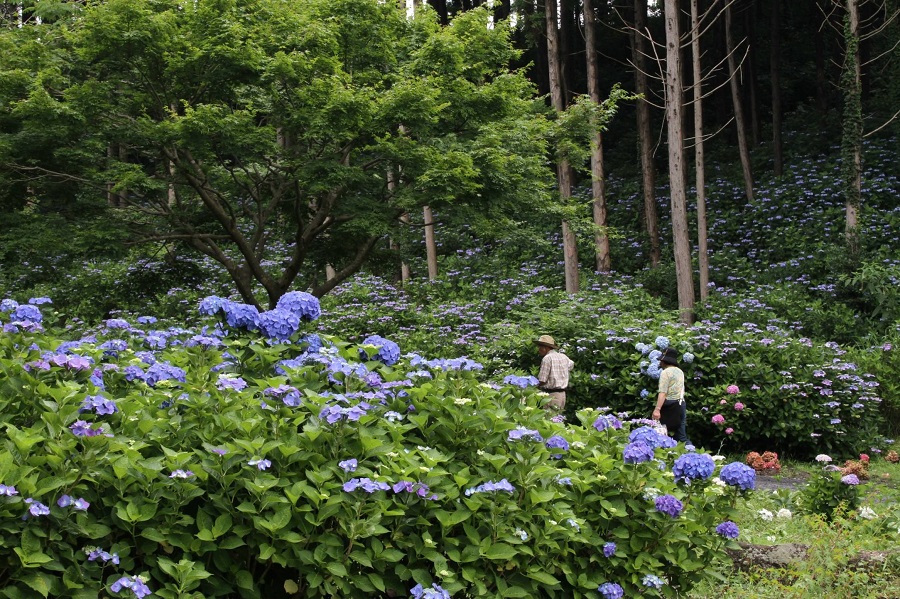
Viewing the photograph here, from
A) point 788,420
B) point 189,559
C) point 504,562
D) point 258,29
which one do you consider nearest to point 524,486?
point 504,562

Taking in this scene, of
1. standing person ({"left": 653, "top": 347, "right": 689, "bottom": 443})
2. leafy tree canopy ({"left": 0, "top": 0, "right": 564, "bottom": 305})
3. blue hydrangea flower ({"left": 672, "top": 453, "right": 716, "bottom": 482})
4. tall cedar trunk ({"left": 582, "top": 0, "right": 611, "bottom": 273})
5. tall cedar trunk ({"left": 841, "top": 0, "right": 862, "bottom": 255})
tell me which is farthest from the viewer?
tall cedar trunk ({"left": 582, "top": 0, "right": 611, "bottom": 273})

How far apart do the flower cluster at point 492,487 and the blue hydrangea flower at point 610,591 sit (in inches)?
22.1

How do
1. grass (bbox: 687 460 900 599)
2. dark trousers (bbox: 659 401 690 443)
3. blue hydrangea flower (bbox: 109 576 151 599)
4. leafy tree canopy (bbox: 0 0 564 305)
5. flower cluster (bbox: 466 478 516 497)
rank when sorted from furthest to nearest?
1. leafy tree canopy (bbox: 0 0 564 305)
2. dark trousers (bbox: 659 401 690 443)
3. grass (bbox: 687 460 900 599)
4. flower cluster (bbox: 466 478 516 497)
5. blue hydrangea flower (bbox: 109 576 151 599)

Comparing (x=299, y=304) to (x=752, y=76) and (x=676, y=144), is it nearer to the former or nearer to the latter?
(x=676, y=144)

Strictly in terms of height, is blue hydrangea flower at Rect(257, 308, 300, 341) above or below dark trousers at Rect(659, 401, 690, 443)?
above

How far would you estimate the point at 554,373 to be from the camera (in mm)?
7828

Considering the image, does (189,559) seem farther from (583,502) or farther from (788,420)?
(788,420)

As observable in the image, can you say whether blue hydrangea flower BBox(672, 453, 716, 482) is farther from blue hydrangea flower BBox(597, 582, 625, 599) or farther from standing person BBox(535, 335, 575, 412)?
standing person BBox(535, 335, 575, 412)

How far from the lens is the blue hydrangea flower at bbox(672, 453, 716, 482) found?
3529mm

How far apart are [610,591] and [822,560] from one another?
1736mm

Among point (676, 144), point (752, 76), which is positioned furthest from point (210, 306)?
point (752, 76)

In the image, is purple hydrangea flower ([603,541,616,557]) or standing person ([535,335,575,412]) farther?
standing person ([535,335,575,412])

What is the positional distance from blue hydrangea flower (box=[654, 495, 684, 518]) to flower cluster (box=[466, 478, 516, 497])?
0.64m

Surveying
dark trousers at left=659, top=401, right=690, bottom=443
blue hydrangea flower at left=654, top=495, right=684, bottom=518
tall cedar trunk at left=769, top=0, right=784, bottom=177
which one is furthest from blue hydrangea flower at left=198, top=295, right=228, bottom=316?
tall cedar trunk at left=769, top=0, right=784, bottom=177
